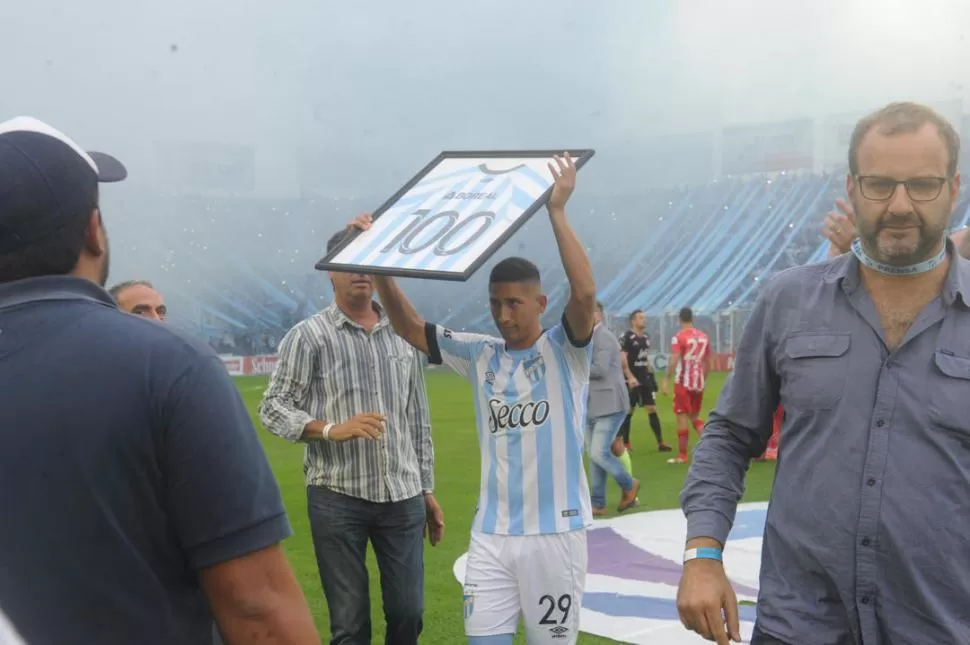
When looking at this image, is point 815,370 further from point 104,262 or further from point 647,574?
point 647,574

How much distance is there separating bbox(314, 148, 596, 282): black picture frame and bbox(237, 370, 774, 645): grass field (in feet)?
10.5

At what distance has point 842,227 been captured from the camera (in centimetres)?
312

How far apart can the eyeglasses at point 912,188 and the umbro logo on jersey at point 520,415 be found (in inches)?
91.5

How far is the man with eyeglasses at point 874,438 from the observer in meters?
2.51

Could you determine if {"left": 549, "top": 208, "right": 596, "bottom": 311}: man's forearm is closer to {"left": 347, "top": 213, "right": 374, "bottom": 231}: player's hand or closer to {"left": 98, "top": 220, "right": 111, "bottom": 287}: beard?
{"left": 347, "top": 213, "right": 374, "bottom": 231}: player's hand

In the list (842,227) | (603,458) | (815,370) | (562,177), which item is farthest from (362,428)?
(603,458)

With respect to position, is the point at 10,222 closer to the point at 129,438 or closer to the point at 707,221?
the point at 129,438

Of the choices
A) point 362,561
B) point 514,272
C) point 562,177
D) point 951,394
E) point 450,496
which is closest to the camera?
point 951,394

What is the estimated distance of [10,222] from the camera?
189 centimetres

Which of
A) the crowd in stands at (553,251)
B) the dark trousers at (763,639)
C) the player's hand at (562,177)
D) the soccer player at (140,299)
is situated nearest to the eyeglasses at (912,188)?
the dark trousers at (763,639)

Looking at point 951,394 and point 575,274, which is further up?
point 575,274

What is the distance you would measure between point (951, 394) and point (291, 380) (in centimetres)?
372

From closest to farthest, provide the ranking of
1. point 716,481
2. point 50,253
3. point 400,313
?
point 50,253 → point 716,481 → point 400,313

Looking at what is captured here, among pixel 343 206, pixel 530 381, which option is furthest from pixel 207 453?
pixel 343 206
